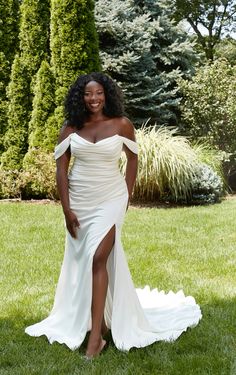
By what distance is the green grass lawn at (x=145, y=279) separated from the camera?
3.33 metres

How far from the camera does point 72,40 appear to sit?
10.8 meters

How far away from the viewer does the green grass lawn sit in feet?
10.9

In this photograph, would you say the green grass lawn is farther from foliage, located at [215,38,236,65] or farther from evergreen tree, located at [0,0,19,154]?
foliage, located at [215,38,236,65]

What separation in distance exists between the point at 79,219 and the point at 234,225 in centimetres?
508

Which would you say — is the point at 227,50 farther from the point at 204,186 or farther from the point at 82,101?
the point at 82,101

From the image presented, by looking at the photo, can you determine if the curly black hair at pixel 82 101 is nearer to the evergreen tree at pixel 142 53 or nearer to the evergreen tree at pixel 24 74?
the evergreen tree at pixel 24 74

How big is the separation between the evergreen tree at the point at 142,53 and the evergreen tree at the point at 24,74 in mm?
2151

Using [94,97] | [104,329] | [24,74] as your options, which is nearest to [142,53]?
[24,74]

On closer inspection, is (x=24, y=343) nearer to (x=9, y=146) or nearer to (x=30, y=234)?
(x=30, y=234)

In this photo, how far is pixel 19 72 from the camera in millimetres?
11508

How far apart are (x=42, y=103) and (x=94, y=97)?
305 inches

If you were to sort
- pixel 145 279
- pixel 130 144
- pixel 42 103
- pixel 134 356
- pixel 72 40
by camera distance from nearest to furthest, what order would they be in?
1. pixel 134 356
2. pixel 130 144
3. pixel 145 279
4. pixel 72 40
5. pixel 42 103

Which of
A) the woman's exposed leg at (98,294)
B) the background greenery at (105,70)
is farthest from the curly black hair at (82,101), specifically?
the background greenery at (105,70)

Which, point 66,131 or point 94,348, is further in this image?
point 66,131
